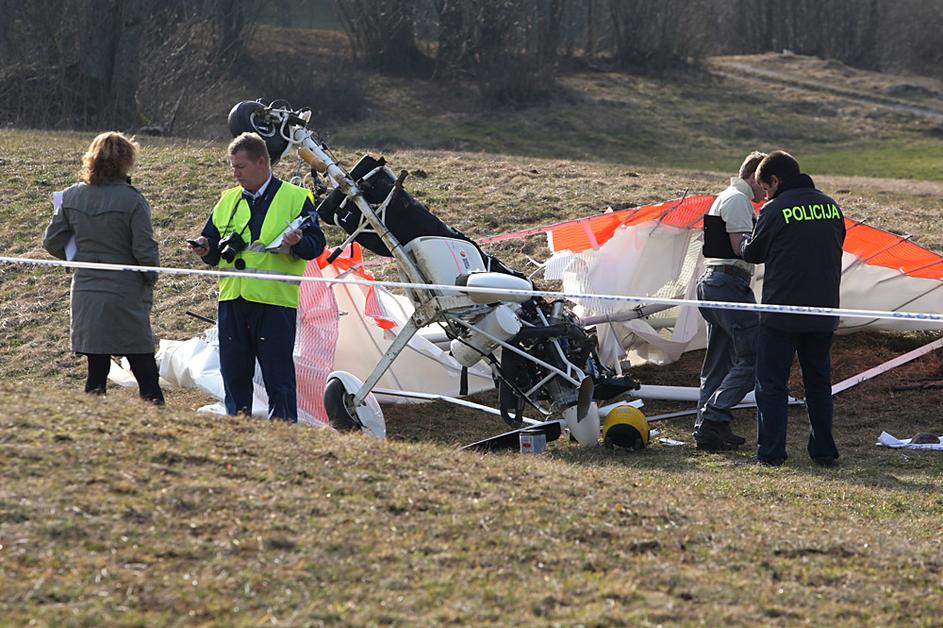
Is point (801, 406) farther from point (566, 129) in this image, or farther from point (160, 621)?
point (566, 129)

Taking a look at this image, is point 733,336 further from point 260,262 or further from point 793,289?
point 260,262

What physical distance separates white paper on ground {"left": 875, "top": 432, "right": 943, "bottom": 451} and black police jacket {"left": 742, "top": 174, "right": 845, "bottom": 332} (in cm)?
138

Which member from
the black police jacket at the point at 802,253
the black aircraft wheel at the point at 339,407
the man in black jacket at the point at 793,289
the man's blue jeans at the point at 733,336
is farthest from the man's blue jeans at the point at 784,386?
the black aircraft wheel at the point at 339,407

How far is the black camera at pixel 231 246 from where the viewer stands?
6.68 meters

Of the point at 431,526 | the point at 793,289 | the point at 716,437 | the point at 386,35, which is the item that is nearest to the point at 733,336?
the point at 716,437

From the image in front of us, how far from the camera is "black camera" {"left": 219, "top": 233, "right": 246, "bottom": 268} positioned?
6.68 metres

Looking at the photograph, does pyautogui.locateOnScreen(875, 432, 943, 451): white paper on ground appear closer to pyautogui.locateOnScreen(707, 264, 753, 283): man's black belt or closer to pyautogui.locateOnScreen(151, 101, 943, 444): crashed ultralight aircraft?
pyautogui.locateOnScreen(707, 264, 753, 283): man's black belt

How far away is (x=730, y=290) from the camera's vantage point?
7742 millimetres

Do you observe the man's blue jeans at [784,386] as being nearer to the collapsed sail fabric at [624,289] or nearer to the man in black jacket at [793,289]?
the man in black jacket at [793,289]

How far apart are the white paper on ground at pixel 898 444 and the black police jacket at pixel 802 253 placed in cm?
138

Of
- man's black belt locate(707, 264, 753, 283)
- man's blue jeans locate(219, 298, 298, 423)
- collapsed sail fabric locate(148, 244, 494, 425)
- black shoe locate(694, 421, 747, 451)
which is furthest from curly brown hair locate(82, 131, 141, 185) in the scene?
black shoe locate(694, 421, 747, 451)

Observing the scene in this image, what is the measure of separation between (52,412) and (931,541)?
379 cm

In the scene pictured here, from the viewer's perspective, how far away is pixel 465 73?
3828cm

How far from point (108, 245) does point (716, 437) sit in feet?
12.3
